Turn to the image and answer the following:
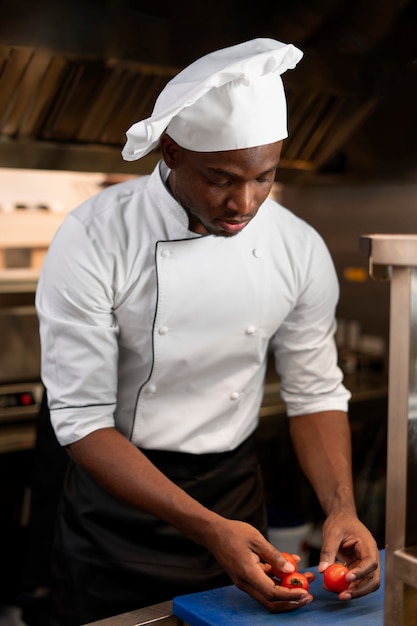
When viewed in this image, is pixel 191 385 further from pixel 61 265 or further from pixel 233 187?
pixel 233 187

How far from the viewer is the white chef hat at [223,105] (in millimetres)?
1389

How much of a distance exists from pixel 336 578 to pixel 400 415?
411 mm

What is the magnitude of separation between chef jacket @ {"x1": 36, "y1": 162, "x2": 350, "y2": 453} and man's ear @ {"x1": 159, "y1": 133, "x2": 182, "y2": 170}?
0.48 ft

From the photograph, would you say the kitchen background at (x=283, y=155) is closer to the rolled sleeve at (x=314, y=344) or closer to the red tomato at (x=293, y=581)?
→ the rolled sleeve at (x=314, y=344)

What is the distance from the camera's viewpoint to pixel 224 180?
4.71 feet

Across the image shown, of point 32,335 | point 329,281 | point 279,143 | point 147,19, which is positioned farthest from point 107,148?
point 279,143

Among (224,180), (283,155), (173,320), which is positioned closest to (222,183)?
(224,180)

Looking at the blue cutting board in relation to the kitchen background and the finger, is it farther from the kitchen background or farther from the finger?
the kitchen background

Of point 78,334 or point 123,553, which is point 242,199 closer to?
point 78,334

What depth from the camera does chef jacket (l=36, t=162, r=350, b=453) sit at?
1.62 metres

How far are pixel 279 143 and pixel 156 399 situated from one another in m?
0.59

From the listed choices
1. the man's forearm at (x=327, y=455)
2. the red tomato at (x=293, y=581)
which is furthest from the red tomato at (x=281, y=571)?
the man's forearm at (x=327, y=455)

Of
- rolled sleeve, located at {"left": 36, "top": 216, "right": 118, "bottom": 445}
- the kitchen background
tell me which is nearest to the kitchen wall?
the kitchen background

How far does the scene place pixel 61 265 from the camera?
162 cm
